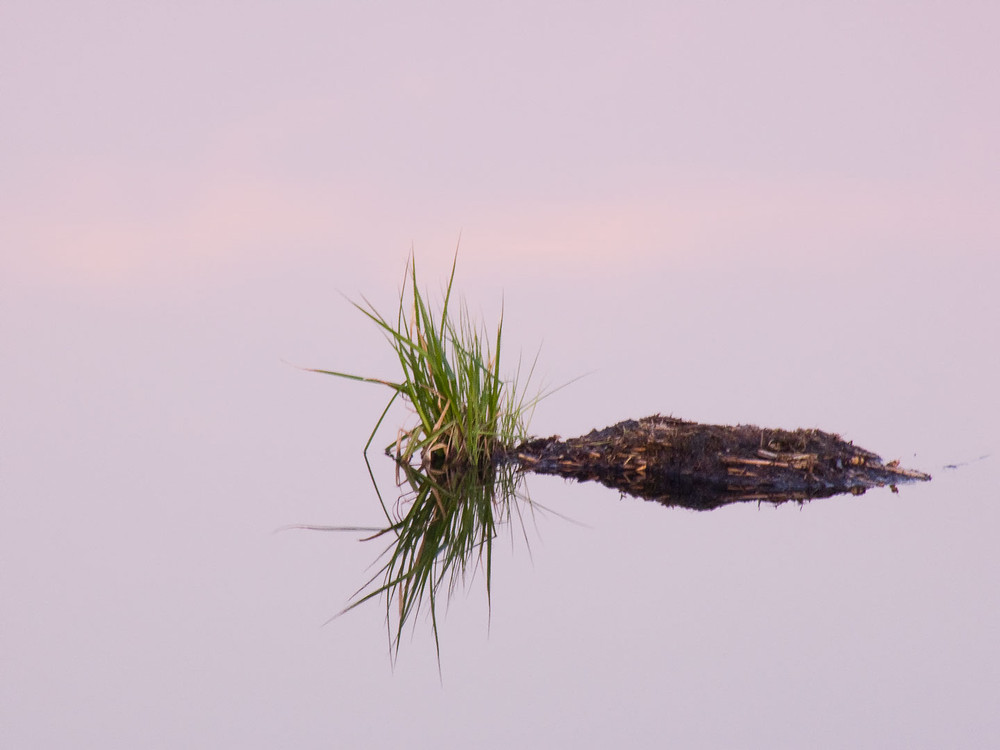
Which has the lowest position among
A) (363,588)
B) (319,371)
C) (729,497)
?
(363,588)

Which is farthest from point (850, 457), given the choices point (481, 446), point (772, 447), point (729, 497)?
point (481, 446)

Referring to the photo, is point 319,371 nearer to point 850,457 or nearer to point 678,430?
point 678,430

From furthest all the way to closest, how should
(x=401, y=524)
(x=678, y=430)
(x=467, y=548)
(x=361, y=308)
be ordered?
(x=678, y=430)
(x=361, y=308)
(x=401, y=524)
(x=467, y=548)

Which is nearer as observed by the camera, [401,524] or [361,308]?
[401,524]

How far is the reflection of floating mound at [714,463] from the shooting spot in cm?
629

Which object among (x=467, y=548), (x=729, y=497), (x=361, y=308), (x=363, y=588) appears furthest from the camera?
(x=361, y=308)

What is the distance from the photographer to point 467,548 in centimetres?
514

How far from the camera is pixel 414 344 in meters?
6.61

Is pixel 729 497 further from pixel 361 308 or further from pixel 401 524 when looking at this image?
pixel 361 308

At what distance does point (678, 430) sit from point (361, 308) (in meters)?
2.07

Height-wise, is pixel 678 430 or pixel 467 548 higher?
pixel 678 430

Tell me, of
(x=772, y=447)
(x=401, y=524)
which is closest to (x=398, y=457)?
(x=401, y=524)

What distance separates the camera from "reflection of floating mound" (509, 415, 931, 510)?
629 centimetres

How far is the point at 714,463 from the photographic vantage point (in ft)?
21.5
